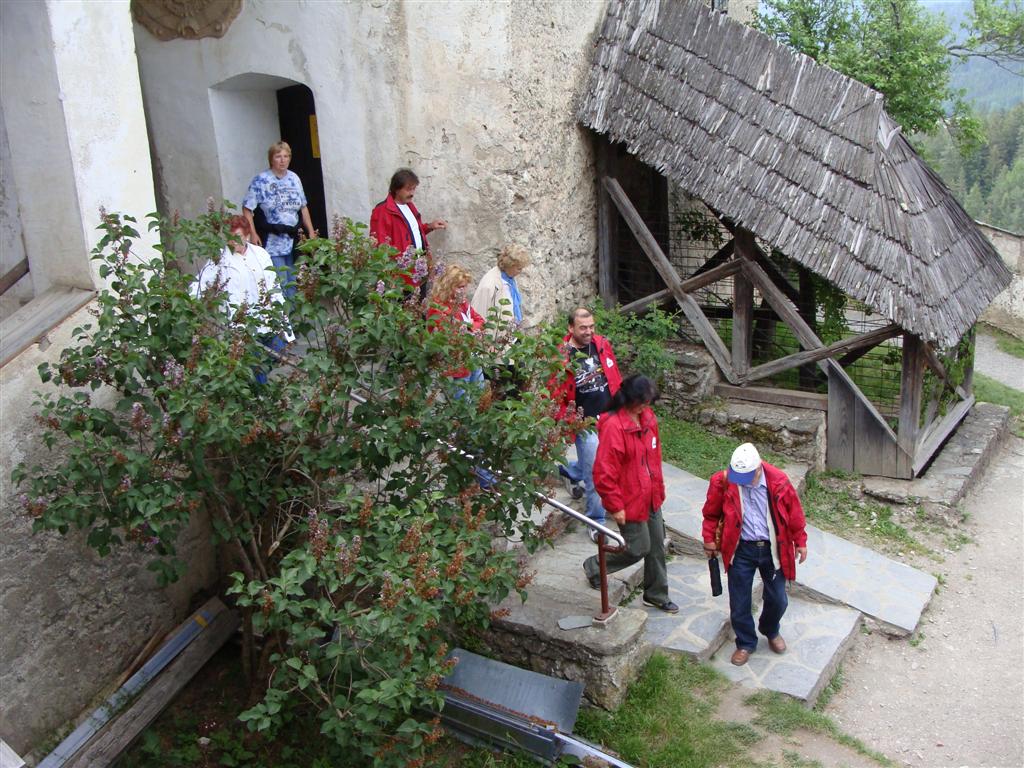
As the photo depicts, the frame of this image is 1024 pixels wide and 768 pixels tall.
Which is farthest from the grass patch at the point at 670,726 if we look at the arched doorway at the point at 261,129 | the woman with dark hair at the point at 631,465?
the arched doorway at the point at 261,129

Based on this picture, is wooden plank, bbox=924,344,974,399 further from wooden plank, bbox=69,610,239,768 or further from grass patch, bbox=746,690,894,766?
wooden plank, bbox=69,610,239,768

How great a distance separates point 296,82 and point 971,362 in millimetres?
6644

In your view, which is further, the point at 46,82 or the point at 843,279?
the point at 843,279

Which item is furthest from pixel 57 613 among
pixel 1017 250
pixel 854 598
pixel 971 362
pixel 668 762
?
pixel 1017 250

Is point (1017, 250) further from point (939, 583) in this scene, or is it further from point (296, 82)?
point (296, 82)

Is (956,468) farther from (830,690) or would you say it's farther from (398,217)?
(398,217)

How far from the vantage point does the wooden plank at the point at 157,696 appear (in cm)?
524

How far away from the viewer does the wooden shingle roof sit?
Answer: 7223mm

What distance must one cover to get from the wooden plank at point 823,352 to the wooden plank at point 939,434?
1032 mm

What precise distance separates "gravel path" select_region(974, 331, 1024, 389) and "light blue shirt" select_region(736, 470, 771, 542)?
24.8 feet

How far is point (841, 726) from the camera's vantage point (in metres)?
5.48

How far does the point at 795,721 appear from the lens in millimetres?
5297

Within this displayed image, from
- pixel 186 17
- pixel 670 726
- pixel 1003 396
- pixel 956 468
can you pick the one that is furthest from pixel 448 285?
pixel 1003 396

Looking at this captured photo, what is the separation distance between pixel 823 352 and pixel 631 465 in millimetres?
3159
